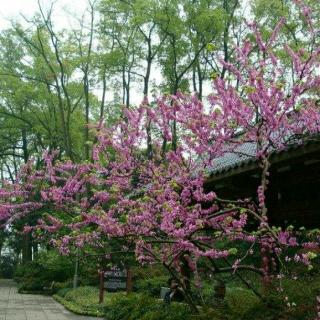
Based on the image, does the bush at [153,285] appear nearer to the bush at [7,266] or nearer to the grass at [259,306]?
the grass at [259,306]

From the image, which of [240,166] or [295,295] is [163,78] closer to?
[240,166]

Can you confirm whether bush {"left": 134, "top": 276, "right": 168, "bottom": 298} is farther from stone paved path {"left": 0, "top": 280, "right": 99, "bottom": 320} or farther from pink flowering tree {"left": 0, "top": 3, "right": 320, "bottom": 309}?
pink flowering tree {"left": 0, "top": 3, "right": 320, "bottom": 309}

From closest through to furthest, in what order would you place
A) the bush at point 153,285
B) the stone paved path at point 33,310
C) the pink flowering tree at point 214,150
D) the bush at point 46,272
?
the pink flowering tree at point 214,150, the stone paved path at point 33,310, the bush at point 153,285, the bush at point 46,272

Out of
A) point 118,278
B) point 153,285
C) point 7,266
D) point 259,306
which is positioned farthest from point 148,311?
point 7,266

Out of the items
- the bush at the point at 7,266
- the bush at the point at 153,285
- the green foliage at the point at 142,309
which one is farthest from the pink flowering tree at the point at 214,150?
the bush at the point at 7,266

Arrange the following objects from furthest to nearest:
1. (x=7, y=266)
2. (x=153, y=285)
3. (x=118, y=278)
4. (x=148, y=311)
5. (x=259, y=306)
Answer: (x=7, y=266)
(x=118, y=278)
(x=153, y=285)
(x=148, y=311)
(x=259, y=306)

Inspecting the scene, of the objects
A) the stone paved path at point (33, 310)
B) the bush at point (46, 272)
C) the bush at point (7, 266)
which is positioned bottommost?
the stone paved path at point (33, 310)

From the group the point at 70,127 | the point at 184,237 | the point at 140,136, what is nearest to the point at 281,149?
the point at 184,237

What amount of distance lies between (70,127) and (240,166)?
23.5 m

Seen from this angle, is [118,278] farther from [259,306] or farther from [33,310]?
[259,306]

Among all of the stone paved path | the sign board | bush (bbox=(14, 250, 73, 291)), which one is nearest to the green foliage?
the stone paved path

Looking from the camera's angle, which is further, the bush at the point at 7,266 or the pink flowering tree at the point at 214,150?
the bush at the point at 7,266

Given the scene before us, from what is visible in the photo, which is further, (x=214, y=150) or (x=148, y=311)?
(x=148, y=311)

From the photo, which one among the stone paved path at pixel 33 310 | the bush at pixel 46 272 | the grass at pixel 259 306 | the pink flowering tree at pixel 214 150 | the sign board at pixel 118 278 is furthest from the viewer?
the bush at pixel 46 272
